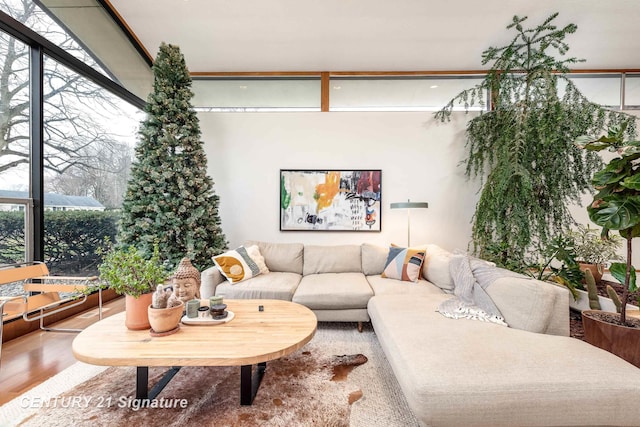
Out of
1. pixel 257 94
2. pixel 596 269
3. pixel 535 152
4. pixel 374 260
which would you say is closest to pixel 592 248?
pixel 596 269

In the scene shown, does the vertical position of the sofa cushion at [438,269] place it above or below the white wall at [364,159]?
below

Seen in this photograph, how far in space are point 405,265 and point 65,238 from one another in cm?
373

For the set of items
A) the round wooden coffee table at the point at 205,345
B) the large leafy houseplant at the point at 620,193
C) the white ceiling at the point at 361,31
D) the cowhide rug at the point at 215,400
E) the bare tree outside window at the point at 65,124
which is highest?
the white ceiling at the point at 361,31

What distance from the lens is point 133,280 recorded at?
1560 mm

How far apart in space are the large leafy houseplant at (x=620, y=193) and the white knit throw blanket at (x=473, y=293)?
0.60m

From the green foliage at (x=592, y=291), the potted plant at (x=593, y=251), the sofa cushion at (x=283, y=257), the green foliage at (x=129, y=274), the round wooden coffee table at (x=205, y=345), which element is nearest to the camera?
the round wooden coffee table at (x=205, y=345)

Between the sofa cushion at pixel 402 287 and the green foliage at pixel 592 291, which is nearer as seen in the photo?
the green foliage at pixel 592 291

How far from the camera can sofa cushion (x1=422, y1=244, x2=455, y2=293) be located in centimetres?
259

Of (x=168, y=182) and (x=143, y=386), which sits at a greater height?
(x=168, y=182)

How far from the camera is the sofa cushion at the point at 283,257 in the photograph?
3.27 metres

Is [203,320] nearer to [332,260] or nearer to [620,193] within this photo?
[332,260]

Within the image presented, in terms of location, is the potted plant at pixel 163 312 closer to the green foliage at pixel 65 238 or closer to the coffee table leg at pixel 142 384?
the coffee table leg at pixel 142 384

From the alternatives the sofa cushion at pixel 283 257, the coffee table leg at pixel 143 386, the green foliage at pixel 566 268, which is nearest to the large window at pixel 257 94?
the sofa cushion at pixel 283 257

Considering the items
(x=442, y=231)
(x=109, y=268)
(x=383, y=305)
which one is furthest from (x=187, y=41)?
(x=442, y=231)
